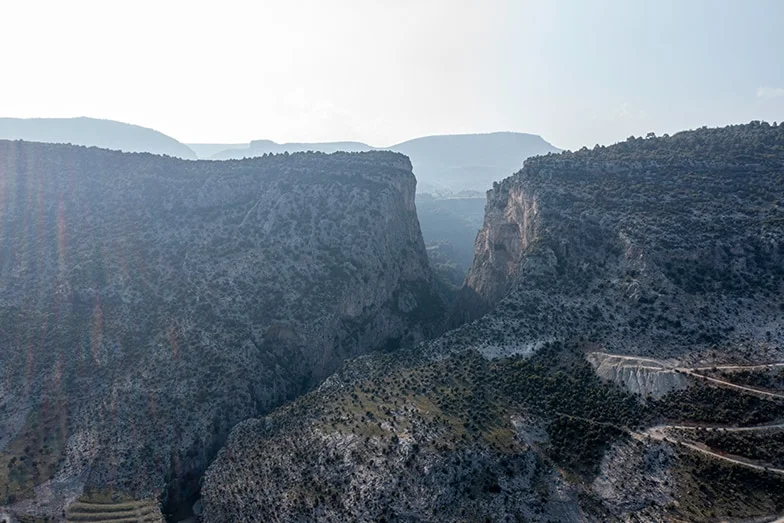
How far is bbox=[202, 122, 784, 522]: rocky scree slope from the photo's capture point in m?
38.2

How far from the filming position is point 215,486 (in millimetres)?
50312

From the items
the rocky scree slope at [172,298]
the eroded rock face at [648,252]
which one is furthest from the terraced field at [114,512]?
the eroded rock face at [648,252]

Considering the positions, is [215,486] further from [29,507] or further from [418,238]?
[418,238]

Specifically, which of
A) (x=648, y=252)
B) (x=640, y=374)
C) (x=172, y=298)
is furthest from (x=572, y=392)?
(x=172, y=298)

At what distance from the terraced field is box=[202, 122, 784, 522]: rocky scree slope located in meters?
6.04

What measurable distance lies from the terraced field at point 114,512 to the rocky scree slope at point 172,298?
1.30 meters

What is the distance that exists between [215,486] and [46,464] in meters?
18.0

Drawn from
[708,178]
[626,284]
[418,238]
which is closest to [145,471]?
[626,284]

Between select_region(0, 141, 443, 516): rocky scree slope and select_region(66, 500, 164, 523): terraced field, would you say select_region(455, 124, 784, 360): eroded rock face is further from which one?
select_region(66, 500, 164, 523): terraced field

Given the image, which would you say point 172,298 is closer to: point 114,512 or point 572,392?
point 114,512

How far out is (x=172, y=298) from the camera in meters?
72.1

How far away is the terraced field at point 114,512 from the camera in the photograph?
46.9m

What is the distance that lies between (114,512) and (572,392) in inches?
1887

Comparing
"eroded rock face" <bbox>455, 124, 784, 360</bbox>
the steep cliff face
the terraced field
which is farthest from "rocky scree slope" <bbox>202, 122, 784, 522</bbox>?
the terraced field
